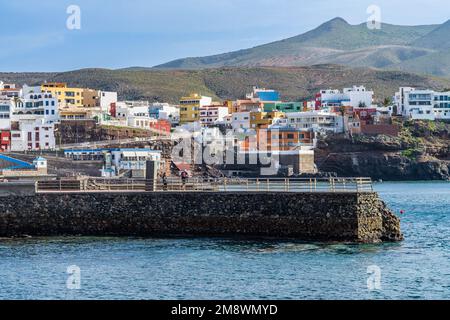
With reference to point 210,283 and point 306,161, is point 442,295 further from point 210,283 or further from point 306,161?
point 306,161

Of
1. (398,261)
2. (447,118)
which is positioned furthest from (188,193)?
(447,118)

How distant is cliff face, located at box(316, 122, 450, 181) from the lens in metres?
123

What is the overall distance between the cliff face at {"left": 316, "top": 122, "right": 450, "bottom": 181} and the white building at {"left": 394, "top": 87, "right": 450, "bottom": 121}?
10.1 m

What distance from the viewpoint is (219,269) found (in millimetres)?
31219

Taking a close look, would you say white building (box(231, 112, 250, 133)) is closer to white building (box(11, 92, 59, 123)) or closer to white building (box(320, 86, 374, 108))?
white building (box(320, 86, 374, 108))

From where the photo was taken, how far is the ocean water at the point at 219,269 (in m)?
27.5

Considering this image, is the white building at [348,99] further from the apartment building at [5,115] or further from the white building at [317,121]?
the apartment building at [5,115]

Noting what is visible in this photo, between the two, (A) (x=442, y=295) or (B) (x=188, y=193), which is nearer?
(A) (x=442, y=295)

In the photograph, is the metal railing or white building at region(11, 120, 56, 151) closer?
the metal railing

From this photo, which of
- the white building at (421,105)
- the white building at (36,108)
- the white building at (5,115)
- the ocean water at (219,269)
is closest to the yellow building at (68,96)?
the white building at (36,108)

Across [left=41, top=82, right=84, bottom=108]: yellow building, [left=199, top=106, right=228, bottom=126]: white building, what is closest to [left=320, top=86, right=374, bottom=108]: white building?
[left=199, top=106, right=228, bottom=126]: white building

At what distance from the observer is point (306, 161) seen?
113 meters
